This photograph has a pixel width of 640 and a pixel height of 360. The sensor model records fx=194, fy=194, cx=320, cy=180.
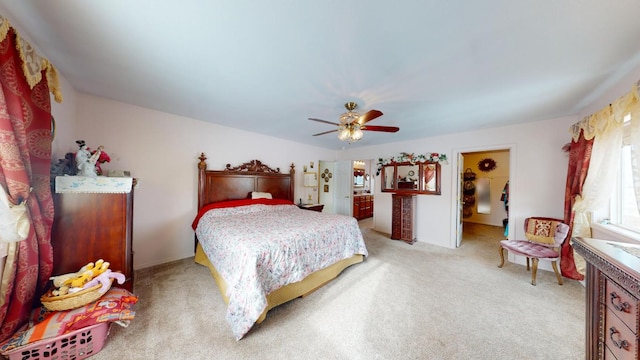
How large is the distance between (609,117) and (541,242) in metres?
1.78

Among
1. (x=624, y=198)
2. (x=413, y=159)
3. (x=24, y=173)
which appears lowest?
(x=624, y=198)

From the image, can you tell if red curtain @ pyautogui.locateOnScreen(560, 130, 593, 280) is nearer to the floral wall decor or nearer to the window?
the window

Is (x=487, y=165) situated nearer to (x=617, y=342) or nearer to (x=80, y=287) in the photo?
(x=617, y=342)

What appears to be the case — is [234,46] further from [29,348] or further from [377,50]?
[29,348]

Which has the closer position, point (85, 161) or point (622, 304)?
point (622, 304)

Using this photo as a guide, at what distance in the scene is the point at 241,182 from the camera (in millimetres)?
3848

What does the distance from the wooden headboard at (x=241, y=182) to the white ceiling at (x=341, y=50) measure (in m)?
1.39

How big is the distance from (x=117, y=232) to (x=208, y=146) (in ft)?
6.62

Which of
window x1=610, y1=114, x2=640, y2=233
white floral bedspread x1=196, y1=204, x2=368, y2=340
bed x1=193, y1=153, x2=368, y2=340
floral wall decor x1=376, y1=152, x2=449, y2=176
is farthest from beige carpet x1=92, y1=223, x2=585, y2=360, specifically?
floral wall decor x1=376, y1=152, x2=449, y2=176


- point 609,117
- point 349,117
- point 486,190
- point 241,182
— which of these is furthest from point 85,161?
point 486,190

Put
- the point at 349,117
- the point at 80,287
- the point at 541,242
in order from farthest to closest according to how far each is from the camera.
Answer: the point at 541,242
the point at 349,117
the point at 80,287

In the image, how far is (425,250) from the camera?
12.4 ft

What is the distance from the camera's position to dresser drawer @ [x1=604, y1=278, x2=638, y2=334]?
0.87 meters

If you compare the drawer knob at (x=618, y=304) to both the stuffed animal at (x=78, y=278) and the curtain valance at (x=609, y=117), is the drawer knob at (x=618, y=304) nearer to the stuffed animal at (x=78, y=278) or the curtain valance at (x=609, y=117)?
the curtain valance at (x=609, y=117)
